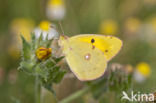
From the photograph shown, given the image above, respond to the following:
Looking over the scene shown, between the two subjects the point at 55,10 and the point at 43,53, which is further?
the point at 55,10

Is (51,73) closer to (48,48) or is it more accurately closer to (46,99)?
(48,48)

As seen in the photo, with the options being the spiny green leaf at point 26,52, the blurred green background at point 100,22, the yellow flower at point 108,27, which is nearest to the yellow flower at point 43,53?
the spiny green leaf at point 26,52

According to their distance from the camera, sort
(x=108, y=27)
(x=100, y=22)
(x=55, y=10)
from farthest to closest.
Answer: (x=100, y=22) → (x=108, y=27) → (x=55, y=10)

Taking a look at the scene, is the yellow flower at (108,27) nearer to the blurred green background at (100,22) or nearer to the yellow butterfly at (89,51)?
the blurred green background at (100,22)

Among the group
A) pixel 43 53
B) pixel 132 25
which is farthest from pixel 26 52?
pixel 132 25

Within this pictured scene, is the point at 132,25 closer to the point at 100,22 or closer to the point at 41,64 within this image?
the point at 100,22

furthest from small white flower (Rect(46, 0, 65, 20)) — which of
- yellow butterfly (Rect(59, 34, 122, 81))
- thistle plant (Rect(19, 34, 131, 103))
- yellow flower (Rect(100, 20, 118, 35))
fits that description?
thistle plant (Rect(19, 34, 131, 103))

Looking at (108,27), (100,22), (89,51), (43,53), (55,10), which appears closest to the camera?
(43,53)
